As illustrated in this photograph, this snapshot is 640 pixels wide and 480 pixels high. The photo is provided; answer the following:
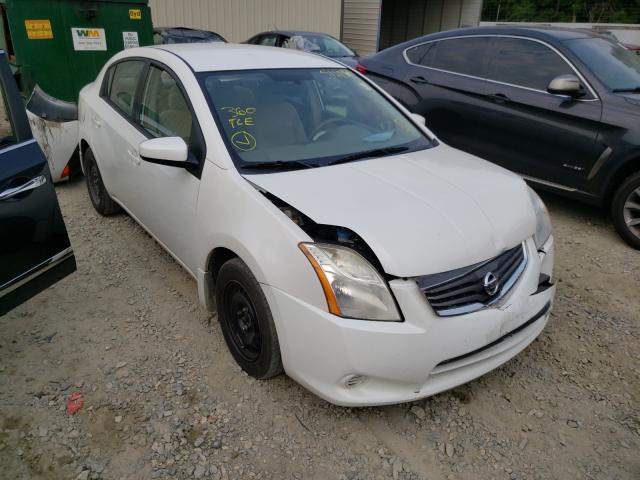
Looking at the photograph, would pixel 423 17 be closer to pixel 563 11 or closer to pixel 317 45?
pixel 317 45

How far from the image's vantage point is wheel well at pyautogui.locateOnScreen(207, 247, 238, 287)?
2613 mm

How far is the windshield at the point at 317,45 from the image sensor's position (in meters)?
10.7

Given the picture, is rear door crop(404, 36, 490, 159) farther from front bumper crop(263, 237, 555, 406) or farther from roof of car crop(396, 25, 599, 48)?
front bumper crop(263, 237, 555, 406)

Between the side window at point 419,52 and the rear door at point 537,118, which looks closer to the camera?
the rear door at point 537,118

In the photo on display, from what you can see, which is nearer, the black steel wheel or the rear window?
the black steel wheel

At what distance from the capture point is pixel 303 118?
3016mm

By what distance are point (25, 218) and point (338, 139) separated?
166 centimetres

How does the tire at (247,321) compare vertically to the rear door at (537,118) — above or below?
below

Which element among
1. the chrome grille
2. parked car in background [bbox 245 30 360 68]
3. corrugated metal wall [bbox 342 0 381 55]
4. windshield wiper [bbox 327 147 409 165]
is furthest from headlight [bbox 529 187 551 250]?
corrugated metal wall [bbox 342 0 381 55]

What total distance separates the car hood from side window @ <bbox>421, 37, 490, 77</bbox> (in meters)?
2.55

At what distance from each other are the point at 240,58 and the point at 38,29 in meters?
3.48

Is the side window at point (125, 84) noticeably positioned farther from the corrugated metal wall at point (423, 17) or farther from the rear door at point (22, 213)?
the corrugated metal wall at point (423, 17)

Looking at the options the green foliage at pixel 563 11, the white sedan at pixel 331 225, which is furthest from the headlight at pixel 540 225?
the green foliage at pixel 563 11

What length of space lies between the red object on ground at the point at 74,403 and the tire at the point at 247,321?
0.75m
